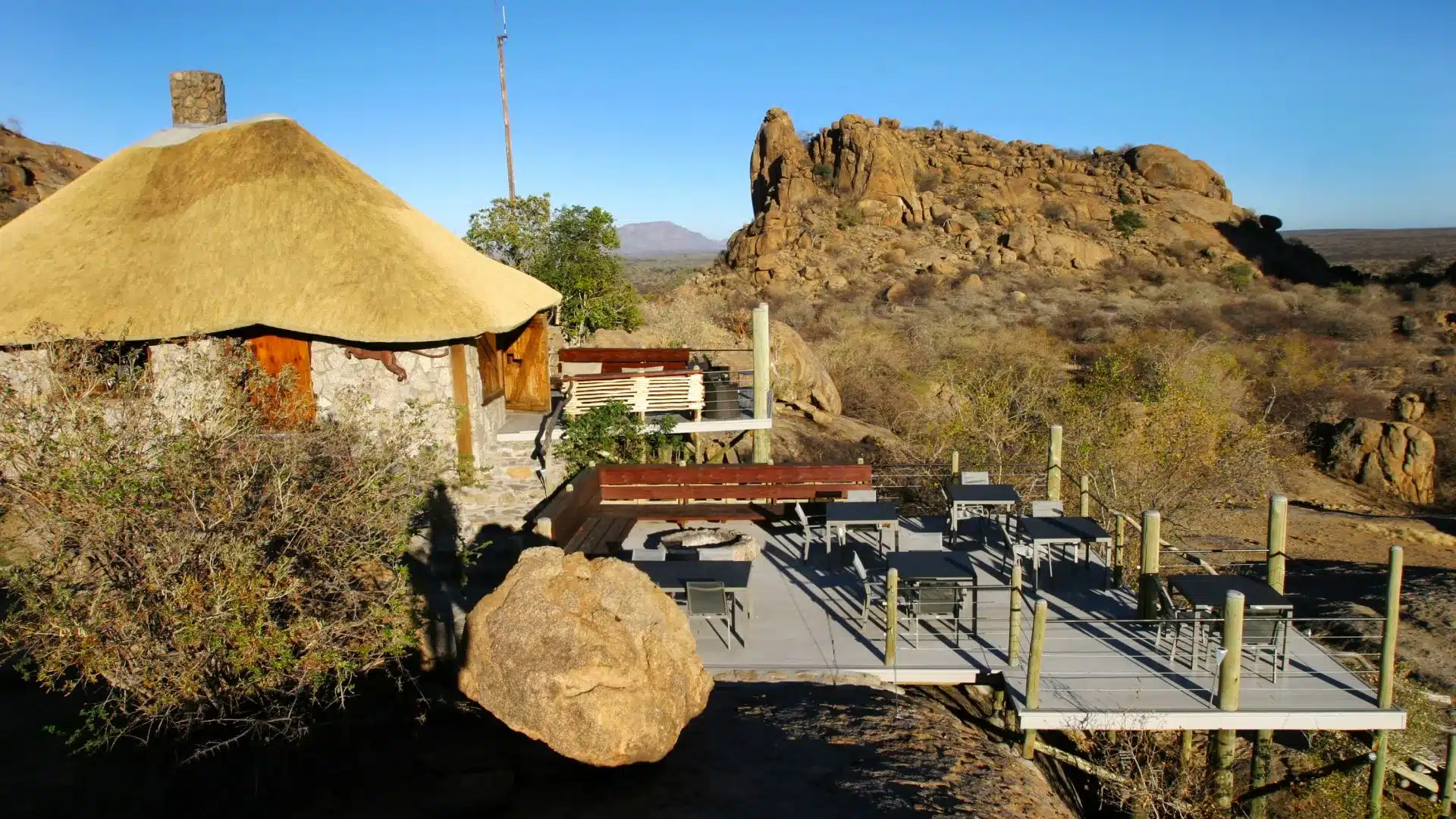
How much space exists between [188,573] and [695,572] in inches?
150

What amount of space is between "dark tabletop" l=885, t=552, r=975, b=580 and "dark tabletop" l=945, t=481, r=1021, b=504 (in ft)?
5.39

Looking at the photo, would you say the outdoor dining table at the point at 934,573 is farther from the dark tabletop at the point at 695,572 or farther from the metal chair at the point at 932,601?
the dark tabletop at the point at 695,572

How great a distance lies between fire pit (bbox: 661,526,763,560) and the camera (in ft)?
28.4

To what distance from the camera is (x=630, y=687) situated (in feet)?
17.1

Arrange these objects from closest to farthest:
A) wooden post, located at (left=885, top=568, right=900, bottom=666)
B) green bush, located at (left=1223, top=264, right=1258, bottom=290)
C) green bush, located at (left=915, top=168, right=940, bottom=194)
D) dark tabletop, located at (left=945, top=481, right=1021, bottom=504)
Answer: wooden post, located at (left=885, top=568, right=900, bottom=666) → dark tabletop, located at (left=945, top=481, right=1021, bottom=504) → green bush, located at (left=1223, top=264, right=1258, bottom=290) → green bush, located at (left=915, top=168, right=940, bottom=194)

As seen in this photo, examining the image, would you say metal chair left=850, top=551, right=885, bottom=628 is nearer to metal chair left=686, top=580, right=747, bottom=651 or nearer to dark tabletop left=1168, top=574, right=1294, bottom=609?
metal chair left=686, top=580, right=747, bottom=651

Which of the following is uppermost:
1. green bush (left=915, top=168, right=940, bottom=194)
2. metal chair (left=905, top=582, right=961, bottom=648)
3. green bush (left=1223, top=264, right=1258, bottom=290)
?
green bush (left=915, top=168, right=940, bottom=194)

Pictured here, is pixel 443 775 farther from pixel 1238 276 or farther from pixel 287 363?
pixel 1238 276

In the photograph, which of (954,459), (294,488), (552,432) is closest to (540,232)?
(552,432)

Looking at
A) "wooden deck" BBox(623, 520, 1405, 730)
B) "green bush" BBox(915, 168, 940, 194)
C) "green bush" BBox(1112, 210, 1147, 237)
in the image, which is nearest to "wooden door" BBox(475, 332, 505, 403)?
"wooden deck" BBox(623, 520, 1405, 730)

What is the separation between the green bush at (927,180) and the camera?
167 feet

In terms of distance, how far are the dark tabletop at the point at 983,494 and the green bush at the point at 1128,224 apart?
43.6 metres

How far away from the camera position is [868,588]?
24.9ft

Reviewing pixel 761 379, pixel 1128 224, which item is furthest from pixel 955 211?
pixel 761 379
